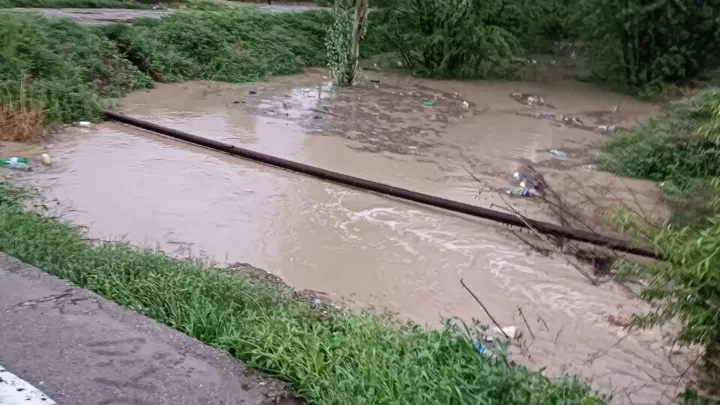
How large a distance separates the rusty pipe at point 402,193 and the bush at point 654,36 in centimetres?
747

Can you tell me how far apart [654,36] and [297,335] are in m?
11.1

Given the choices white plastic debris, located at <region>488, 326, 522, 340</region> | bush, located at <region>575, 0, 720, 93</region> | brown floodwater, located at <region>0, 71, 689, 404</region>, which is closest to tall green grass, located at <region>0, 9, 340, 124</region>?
brown floodwater, located at <region>0, 71, 689, 404</region>

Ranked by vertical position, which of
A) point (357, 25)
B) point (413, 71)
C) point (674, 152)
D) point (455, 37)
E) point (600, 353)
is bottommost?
point (600, 353)

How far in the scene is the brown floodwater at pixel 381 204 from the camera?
459cm

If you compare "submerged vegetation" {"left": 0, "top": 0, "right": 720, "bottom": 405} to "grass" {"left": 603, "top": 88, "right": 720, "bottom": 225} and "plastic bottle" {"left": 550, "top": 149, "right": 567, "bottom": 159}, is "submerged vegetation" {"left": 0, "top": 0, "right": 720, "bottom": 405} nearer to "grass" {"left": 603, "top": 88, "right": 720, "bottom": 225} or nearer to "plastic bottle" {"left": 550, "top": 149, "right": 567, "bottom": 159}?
"grass" {"left": 603, "top": 88, "right": 720, "bottom": 225}

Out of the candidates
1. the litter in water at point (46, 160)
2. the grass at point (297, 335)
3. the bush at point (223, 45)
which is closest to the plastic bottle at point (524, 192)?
the grass at point (297, 335)

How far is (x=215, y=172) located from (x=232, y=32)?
249 inches

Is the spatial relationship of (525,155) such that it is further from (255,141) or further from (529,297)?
(529,297)

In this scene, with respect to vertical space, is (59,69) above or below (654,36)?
below

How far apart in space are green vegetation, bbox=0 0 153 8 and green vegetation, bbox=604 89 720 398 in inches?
404

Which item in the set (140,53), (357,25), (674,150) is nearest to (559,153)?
(674,150)

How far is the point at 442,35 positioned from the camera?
42.3 ft

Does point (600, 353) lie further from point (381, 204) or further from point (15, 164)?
point (15, 164)

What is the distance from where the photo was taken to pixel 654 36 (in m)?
12.4
